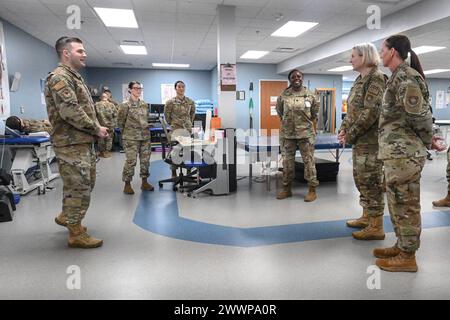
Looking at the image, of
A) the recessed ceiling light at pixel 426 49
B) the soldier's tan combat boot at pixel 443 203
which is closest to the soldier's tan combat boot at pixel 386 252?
the soldier's tan combat boot at pixel 443 203

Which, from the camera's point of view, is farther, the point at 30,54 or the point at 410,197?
the point at 30,54

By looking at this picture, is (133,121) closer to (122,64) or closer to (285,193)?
(285,193)

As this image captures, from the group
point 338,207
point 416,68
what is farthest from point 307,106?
point 416,68

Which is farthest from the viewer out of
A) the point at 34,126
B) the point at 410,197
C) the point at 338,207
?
the point at 34,126

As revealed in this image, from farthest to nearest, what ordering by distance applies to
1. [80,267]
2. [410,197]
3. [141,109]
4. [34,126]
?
[34,126] → [141,109] → [80,267] → [410,197]

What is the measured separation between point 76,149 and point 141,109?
1969mm

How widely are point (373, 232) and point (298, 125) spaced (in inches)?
62.9

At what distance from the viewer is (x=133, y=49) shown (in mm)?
8336

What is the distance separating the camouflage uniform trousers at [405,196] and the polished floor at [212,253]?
288mm

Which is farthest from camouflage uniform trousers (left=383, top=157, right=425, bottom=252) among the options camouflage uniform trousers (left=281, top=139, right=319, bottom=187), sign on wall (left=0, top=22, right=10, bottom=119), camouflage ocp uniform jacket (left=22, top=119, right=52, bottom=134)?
sign on wall (left=0, top=22, right=10, bottom=119)

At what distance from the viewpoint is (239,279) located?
82.0 inches

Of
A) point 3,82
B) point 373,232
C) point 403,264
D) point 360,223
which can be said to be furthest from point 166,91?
point 403,264

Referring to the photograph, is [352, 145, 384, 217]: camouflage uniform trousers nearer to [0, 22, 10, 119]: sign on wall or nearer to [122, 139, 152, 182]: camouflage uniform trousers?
[122, 139, 152, 182]: camouflage uniform trousers
